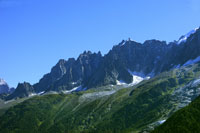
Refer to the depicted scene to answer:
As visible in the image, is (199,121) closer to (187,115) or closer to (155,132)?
(187,115)

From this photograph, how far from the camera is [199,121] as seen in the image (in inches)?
7392

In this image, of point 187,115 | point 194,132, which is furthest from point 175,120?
point 194,132

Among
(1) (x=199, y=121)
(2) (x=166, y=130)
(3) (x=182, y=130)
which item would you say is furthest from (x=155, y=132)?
(1) (x=199, y=121)

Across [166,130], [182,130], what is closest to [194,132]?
[182,130]

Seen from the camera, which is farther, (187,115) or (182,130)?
(187,115)

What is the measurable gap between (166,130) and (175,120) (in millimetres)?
12834

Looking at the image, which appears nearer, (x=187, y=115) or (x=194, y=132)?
(x=194, y=132)

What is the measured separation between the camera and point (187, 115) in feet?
653

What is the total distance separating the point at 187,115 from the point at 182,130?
731 inches

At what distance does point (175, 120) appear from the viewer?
199 metres

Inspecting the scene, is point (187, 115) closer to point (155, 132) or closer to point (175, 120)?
point (175, 120)

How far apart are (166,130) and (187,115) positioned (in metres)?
21.5

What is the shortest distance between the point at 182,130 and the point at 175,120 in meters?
15.4

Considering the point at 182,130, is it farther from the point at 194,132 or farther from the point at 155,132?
the point at 155,132
